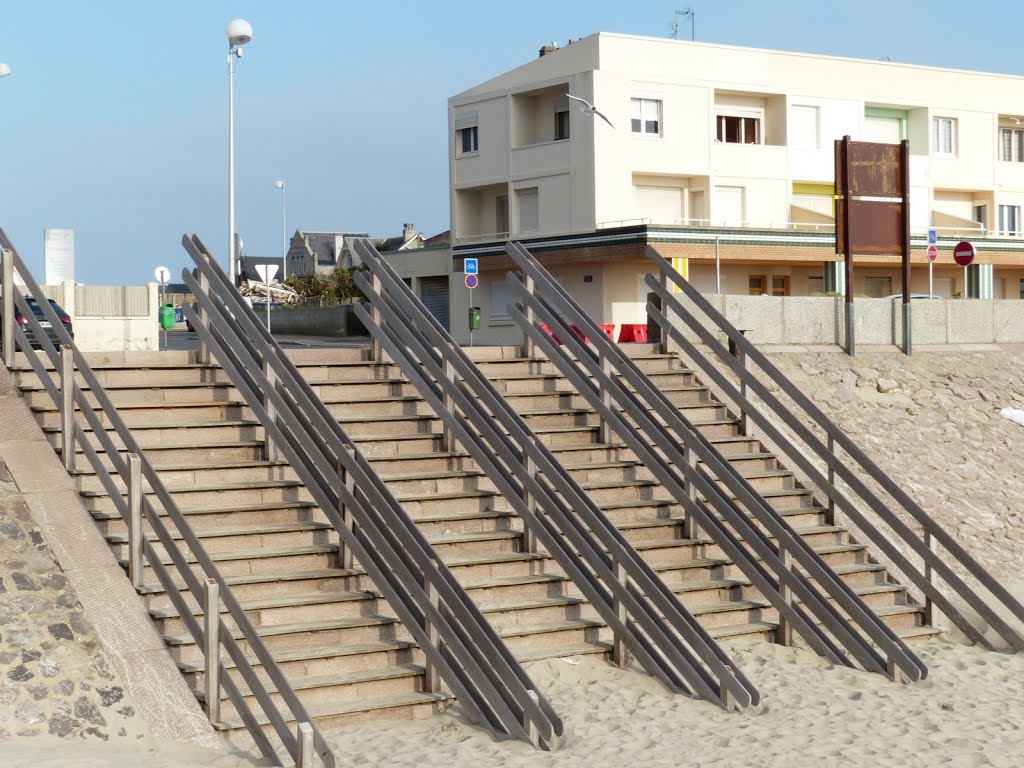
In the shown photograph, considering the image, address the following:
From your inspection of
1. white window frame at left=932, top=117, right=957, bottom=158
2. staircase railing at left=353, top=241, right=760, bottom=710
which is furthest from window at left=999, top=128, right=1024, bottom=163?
staircase railing at left=353, top=241, right=760, bottom=710

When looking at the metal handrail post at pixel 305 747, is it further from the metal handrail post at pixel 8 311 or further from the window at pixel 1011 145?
the window at pixel 1011 145

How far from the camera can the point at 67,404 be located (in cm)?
827

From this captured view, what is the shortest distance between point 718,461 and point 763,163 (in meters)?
33.2

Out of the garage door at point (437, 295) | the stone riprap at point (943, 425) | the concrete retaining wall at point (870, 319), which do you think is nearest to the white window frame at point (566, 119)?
the garage door at point (437, 295)

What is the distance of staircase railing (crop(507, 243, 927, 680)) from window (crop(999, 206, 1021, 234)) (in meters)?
39.0

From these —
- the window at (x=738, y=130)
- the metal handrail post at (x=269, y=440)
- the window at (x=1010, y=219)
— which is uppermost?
the window at (x=738, y=130)

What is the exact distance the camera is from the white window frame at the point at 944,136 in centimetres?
4422

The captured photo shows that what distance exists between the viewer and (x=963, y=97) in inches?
1759

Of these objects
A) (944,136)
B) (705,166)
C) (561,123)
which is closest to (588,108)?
(561,123)

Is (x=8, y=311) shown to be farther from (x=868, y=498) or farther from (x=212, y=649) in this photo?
(x=868, y=498)

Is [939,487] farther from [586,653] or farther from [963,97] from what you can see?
[963,97]

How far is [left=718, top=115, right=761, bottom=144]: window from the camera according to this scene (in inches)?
1614

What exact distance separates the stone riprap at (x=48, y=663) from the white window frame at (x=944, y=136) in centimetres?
4150

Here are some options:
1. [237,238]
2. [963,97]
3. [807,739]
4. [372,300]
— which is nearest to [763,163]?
[963,97]
